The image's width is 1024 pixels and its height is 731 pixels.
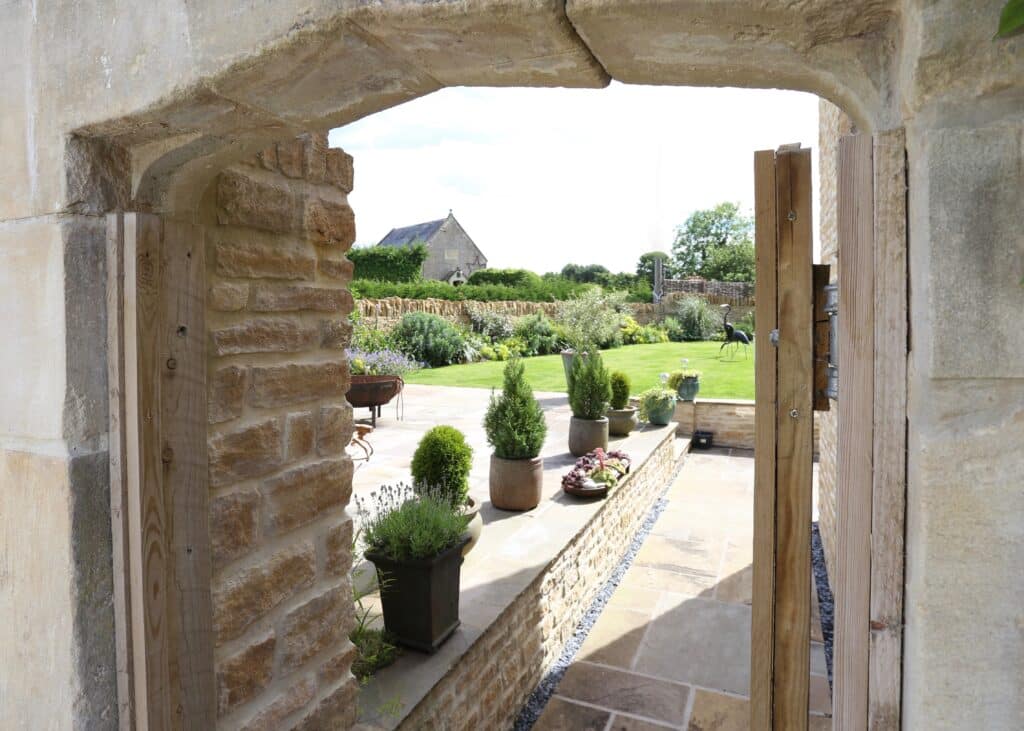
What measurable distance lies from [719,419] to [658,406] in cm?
166

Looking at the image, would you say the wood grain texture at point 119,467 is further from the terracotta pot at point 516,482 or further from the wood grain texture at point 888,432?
the terracotta pot at point 516,482

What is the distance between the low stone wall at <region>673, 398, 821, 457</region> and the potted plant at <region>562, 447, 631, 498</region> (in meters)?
3.83

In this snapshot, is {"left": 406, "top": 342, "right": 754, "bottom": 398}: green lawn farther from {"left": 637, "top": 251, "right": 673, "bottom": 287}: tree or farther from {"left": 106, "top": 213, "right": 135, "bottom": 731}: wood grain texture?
{"left": 637, "top": 251, "right": 673, "bottom": 287}: tree

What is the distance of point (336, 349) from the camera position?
6.83 ft

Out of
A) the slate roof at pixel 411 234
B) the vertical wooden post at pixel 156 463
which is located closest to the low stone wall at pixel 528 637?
the vertical wooden post at pixel 156 463

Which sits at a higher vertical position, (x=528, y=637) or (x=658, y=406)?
(x=658, y=406)

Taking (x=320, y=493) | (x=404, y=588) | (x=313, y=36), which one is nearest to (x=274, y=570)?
(x=320, y=493)

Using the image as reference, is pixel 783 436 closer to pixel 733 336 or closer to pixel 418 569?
pixel 418 569

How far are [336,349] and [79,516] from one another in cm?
88

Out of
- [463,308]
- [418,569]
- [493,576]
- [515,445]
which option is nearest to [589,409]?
[515,445]

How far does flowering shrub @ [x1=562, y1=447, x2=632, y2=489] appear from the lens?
5078 millimetres

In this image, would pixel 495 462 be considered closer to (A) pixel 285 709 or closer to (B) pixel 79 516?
(A) pixel 285 709

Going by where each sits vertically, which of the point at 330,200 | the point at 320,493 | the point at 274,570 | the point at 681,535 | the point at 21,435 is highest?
the point at 330,200

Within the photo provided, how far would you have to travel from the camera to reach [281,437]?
186cm
